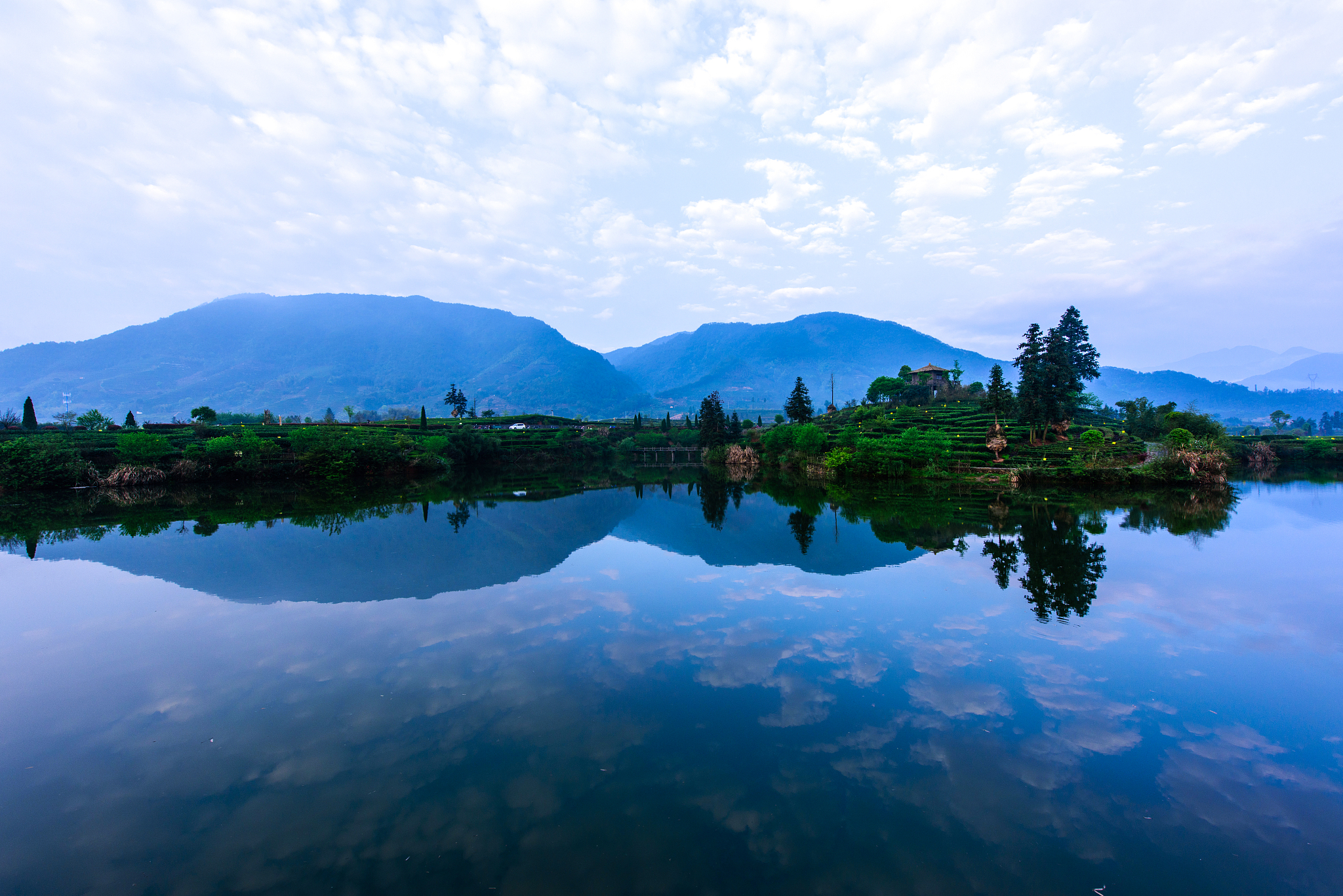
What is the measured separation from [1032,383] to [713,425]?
43.8m

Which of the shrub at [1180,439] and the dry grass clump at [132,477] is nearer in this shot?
the shrub at [1180,439]

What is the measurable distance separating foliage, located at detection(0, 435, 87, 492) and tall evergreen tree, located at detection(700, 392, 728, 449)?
233 ft

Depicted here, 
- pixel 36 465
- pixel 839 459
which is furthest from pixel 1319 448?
pixel 36 465

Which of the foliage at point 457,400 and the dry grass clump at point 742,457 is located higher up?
the foliage at point 457,400

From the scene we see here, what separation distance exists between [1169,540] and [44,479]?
84.2 m

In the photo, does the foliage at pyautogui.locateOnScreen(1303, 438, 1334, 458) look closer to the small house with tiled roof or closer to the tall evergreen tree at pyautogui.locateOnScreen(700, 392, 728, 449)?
the small house with tiled roof

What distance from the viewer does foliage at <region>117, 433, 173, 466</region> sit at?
166 ft

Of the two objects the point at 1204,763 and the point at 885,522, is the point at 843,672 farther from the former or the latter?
the point at 885,522

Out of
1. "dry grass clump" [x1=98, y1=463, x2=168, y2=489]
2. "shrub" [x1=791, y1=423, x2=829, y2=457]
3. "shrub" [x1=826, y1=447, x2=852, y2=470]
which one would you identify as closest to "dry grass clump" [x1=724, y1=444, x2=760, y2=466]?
"shrub" [x1=791, y1=423, x2=829, y2=457]

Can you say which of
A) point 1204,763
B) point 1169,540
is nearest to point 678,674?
point 1204,763

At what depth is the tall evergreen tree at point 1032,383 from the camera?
2096 inches

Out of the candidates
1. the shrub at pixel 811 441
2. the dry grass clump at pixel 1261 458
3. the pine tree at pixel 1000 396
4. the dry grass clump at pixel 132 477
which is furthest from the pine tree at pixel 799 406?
the dry grass clump at pixel 132 477

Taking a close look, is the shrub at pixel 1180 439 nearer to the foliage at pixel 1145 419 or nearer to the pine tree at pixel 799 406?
the foliage at pixel 1145 419

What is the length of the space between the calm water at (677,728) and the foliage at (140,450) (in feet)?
137
